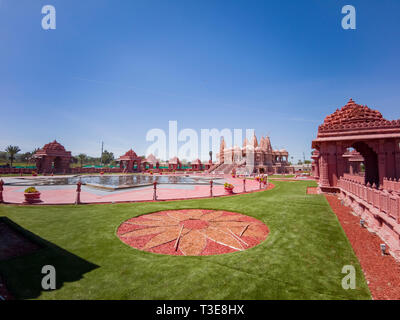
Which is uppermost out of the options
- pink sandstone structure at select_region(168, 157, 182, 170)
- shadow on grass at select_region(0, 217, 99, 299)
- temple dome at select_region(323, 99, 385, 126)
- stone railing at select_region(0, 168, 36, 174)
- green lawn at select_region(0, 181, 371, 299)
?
temple dome at select_region(323, 99, 385, 126)

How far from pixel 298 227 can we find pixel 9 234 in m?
11.9

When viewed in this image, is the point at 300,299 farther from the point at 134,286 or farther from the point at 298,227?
the point at 298,227

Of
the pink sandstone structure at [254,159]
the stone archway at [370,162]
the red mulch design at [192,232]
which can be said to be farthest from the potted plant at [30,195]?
the pink sandstone structure at [254,159]

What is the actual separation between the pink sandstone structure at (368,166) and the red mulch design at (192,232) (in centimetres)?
416

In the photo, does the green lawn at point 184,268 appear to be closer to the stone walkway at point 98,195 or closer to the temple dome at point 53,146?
the stone walkway at point 98,195

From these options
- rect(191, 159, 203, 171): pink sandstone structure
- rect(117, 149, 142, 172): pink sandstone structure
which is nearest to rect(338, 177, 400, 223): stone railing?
rect(117, 149, 142, 172): pink sandstone structure

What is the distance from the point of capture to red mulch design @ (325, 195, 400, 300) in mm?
4086

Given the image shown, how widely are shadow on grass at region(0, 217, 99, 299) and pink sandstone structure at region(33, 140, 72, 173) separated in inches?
1881

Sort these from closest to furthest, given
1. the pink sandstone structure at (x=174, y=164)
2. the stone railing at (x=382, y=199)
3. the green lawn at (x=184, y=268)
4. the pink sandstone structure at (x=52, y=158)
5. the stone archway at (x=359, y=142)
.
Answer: the green lawn at (x=184, y=268), the stone railing at (x=382, y=199), the stone archway at (x=359, y=142), the pink sandstone structure at (x=52, y=158), the pink sandstone structure at (x=174, y=164)

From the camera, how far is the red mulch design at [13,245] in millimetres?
5617

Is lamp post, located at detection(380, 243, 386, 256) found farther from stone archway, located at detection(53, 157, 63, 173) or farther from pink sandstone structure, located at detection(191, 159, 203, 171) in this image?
pink sandstone structure, located at detection(191, 159, 203, 171)
